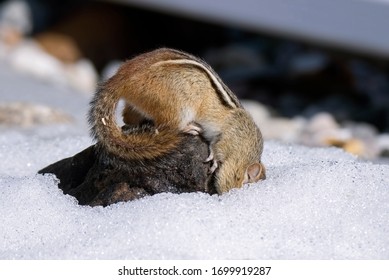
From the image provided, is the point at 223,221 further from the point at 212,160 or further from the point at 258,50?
the point at 258,50

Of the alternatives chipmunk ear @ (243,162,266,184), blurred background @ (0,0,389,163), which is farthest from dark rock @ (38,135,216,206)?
blurred background @ (0,0,389,163)

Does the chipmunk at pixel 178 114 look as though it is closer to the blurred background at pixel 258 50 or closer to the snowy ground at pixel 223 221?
the snowy ground at pixel 223 221

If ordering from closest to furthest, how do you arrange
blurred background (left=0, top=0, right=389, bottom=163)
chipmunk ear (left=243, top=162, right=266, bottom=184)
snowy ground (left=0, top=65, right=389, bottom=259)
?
snowy ground (left=0, top=65, right=389, bottom=259) < chipmunk ear (left=243, top=162, right=266, bottom=184) < blurred background (left=0, top=0, right=389, bottom=163)

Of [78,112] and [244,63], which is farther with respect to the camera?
[244,63]

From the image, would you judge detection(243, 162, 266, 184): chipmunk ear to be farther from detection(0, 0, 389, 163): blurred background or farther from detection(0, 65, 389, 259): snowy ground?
detection(0, 0, 389, 163): blurred background

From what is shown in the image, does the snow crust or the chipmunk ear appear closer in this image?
the snow crust

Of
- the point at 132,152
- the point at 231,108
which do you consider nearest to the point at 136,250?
the point at 132,152

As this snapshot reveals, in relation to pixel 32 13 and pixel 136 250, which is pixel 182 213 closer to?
pixel 136 250

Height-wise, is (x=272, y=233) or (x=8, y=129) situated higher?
(x=272, y=233)
